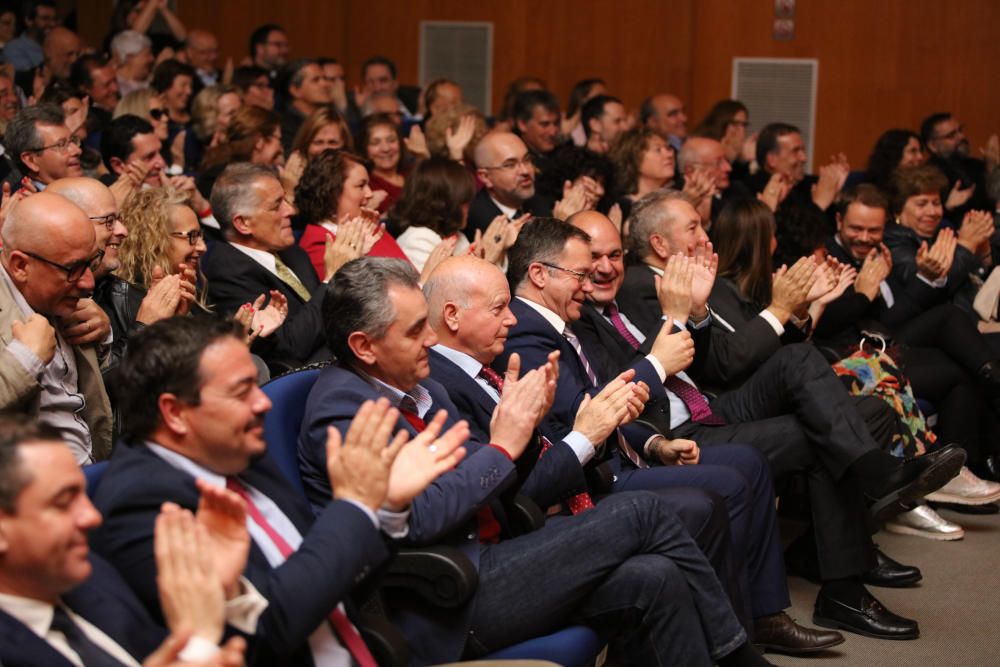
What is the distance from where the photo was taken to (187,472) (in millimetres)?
1967

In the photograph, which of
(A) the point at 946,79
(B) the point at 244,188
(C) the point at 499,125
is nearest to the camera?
(B) the point at 244,188

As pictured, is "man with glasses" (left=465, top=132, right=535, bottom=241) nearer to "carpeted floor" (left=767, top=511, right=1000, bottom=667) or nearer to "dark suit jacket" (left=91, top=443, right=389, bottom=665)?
"carpeted floor" (left=767, top=511, right=1000, bottom=667)

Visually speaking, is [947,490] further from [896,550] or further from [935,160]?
[935,160]

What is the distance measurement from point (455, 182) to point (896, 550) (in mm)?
2013

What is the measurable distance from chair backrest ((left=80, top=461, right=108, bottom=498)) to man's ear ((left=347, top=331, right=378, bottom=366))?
0.63 meters

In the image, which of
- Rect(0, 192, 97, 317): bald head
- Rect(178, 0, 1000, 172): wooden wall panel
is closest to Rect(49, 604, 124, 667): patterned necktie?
Rect(0, 192, 97, 317): bald head

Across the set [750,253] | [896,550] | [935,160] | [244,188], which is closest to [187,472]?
[244,188]

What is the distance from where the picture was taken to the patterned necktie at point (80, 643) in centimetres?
166

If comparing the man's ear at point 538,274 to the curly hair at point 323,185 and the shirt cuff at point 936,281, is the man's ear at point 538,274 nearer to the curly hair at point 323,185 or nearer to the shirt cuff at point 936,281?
the curly hair at point 323,185

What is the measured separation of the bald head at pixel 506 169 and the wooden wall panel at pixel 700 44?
3789mm

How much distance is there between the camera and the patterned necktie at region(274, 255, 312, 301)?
393 cm

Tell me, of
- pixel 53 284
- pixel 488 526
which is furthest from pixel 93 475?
pixel 488 526

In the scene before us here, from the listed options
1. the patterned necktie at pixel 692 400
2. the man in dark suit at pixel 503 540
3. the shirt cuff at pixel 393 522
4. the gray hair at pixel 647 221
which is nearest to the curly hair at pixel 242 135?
the gray hair at pixel 647 221

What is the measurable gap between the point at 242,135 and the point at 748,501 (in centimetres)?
291
